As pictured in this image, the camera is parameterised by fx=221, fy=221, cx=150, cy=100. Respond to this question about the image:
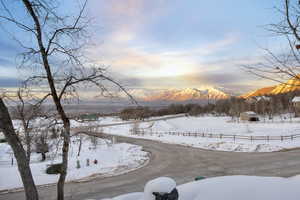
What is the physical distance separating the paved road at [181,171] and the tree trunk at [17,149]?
5912 millimetres

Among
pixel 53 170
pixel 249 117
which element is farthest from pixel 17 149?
pixel 249 117

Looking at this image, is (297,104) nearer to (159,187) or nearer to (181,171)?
(181,171)

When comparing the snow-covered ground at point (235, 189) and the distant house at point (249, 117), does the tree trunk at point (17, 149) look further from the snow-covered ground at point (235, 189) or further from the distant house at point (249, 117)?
the distant house at point (249, 117)

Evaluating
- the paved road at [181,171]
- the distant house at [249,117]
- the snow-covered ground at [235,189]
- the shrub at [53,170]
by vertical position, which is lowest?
the shrub at [53,170]

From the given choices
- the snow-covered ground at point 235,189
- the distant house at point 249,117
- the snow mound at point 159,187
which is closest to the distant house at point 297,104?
the distant house at point 249,117

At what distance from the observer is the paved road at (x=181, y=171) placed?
10969 millimetres

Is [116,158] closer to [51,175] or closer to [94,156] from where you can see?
[94,156]

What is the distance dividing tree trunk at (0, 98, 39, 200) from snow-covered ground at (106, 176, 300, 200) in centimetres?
257

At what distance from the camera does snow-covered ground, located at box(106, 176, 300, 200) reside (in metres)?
3.37

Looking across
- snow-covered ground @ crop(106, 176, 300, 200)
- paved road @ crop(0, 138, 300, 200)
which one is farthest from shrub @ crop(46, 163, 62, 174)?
snow-covered ground @ crop(106, 176, 300, 200)

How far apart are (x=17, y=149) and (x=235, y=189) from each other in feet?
13.9

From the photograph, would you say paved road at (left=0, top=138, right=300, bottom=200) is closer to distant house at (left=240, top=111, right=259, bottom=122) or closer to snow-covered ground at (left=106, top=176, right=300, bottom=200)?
snow-covered ground at (left=106, top=176, right=300, bottom=200)

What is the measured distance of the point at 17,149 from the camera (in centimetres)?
453

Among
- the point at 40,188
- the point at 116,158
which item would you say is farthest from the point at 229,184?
the point at 116,158
